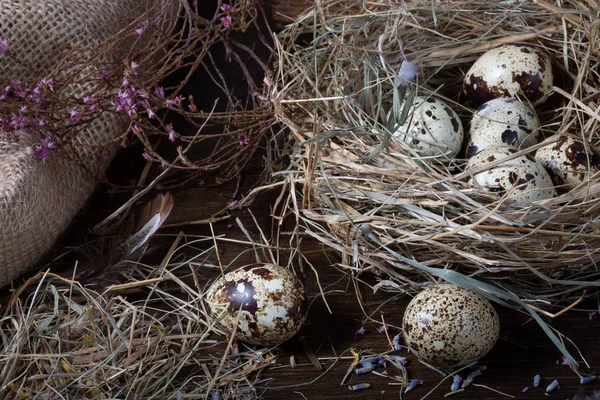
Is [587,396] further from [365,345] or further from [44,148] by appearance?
[44,148]

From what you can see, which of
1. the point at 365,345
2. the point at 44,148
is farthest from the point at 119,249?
the point at 365,345

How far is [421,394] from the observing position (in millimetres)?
1169

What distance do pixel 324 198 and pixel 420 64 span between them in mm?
420

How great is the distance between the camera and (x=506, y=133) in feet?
4.57

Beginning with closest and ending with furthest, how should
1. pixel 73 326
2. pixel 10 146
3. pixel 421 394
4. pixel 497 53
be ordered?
1. pixel 421 394
2. pixel 73 326
3. pixel 10 146
4. pixel 497 53

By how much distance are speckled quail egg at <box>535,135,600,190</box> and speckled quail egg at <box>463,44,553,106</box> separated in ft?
0.52

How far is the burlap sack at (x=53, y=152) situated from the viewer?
1.33 meters

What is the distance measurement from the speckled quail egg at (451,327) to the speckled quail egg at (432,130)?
0.98 ft

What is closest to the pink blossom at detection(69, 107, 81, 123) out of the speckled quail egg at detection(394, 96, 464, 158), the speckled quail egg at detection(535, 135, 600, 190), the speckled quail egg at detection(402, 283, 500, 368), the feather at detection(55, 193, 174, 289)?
the feather at detection(55, 193, 174, 289)

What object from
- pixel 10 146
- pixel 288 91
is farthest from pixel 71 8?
pixel 288 91

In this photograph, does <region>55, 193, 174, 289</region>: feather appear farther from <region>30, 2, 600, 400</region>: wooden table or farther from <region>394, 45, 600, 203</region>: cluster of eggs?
<region>394, 45, 600, 203</region>: cluster of eggs

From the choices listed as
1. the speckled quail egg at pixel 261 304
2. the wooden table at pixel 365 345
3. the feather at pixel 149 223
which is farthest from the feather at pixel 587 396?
the feather at pixel 149 223

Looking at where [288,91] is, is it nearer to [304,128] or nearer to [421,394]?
[304,128]

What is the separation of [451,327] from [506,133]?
417 mm
